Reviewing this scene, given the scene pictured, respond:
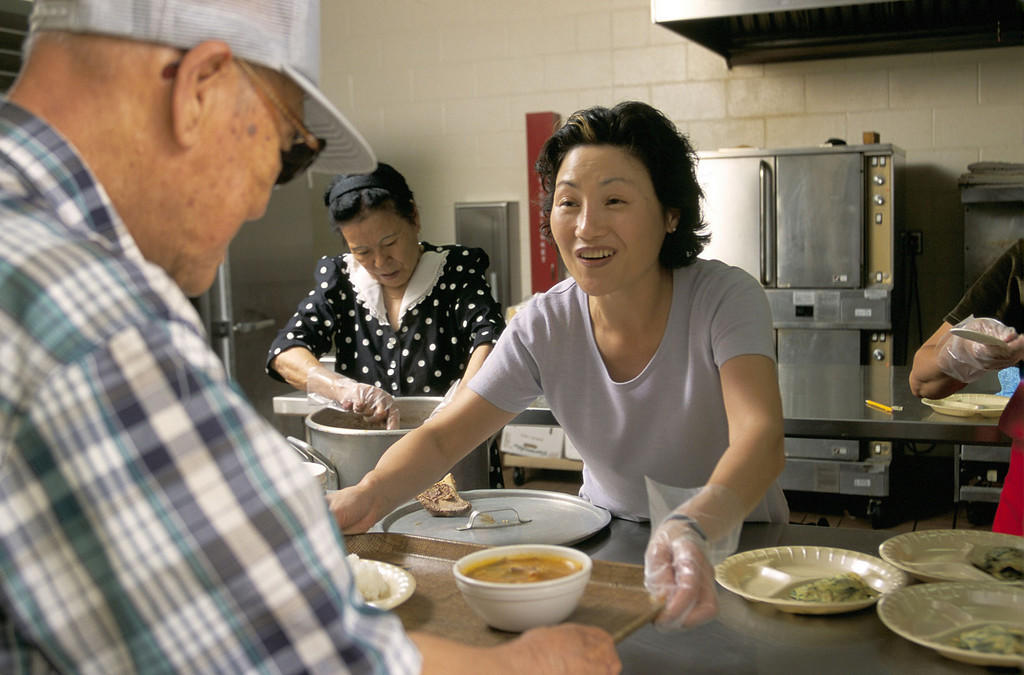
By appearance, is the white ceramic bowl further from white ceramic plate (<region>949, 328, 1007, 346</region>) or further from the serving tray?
white ceramic plate (<region>949, 328, 1007, 346</region>)

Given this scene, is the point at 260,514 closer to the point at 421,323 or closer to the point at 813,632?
the point at 813,632

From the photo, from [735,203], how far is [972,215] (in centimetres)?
116

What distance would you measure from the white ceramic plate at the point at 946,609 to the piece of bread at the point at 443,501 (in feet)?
2.57

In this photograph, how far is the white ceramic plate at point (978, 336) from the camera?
207 cm

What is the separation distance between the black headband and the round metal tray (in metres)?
1.27

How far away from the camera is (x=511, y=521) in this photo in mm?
1700

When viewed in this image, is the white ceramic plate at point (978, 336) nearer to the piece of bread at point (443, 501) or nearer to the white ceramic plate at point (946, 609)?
the white ceramic plate at point (946, 609)

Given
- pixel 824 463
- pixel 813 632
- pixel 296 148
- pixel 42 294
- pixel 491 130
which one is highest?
pixel 491 130

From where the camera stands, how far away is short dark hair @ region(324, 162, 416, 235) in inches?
112

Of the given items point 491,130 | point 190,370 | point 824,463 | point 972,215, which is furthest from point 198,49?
point 491,130

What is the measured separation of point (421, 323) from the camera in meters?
2.96

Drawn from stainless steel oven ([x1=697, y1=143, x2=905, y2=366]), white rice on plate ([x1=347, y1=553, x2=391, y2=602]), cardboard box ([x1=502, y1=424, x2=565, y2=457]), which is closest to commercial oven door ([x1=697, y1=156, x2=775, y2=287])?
stainless steel oven ([x1=697, y1=143, x2=905, y2=366])

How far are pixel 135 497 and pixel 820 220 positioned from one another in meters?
4.63

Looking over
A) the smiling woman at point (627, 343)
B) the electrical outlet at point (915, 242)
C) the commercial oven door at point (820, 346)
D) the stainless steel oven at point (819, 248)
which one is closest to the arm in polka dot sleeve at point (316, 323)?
the smiling woman at point (627, 343)
